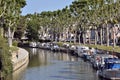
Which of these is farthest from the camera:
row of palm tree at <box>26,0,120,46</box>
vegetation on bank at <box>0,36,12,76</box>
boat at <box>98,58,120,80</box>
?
row of palm tree at <box>26,0,120,46</box>

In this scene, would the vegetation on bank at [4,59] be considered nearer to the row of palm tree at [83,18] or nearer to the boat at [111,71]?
the boat at [111,71]

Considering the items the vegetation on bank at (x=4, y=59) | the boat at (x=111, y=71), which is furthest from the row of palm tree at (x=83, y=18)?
the vegetation on bank at (x=4, y=59)

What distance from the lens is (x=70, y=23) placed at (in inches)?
6147

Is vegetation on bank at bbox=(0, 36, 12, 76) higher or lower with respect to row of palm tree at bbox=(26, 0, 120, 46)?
lower

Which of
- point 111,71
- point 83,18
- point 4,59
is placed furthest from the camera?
point 83,18

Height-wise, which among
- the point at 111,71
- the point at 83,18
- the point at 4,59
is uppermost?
the point at 83,18

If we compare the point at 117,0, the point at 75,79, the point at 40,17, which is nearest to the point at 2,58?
the point at 75,79

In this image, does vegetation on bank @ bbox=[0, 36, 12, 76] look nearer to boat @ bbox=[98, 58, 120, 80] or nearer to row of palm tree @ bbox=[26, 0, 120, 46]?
boat @ bbox=[98, 58, 120, 80]

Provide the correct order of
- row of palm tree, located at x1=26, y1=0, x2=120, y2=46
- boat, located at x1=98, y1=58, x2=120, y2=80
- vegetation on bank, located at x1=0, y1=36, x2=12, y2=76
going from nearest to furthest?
vegetation on bank, located at x1=0, y1=36, x2=12, y2=76 < boat, located at x1=98, y1=58, x2=120, y2=80 < row of palm tree, located at x1=26, y1=0, x2=120, y2=46

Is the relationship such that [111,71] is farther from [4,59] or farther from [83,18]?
[83,18]

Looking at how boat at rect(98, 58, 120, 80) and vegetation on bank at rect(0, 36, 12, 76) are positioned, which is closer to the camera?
vegetation on bank at rect(0, 36, 12, 76)

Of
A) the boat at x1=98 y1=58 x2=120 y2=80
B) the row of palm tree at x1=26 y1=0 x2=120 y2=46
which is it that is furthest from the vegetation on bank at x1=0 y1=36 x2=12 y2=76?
the row of palm tree at x1=26 y1=0 x2=120 y2=46

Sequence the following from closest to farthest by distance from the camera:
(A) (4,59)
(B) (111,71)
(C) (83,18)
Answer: (A) (4,59)
(B) (111,71)
(C) (83,18)

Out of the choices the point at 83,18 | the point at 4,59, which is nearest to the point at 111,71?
the point at 4,59
